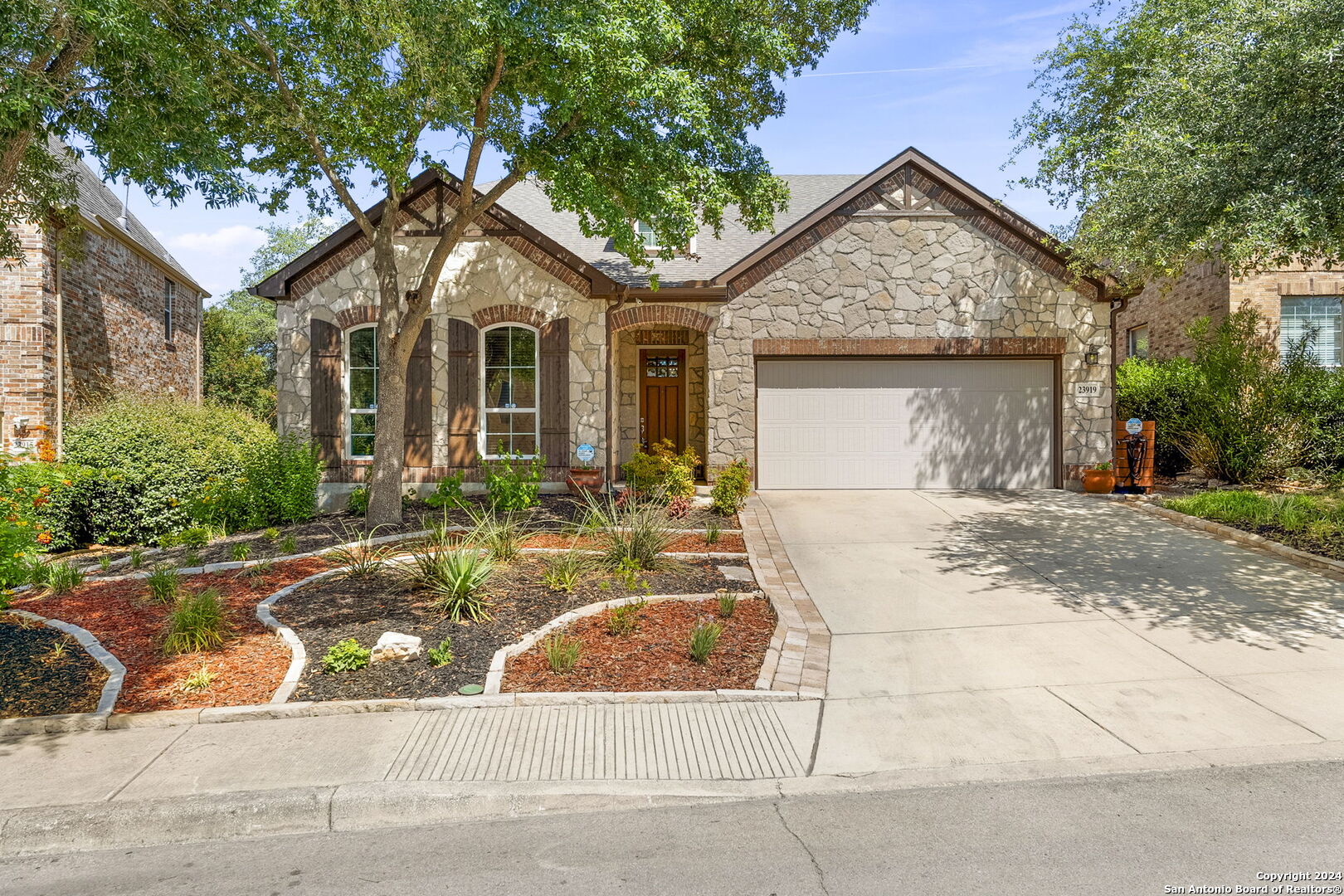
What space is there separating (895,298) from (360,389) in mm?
8954

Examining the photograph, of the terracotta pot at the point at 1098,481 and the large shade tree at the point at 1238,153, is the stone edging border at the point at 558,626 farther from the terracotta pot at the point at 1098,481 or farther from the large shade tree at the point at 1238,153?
the terracotta pot at the point at 1098,481

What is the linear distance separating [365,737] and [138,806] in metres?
1.10

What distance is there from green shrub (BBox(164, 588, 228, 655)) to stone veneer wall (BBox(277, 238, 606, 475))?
6774 millimetres

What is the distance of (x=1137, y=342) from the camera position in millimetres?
20125

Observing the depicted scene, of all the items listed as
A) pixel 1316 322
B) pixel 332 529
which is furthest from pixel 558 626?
pixel 1316 322

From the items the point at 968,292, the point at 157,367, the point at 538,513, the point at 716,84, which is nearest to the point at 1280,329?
the point at 968,292

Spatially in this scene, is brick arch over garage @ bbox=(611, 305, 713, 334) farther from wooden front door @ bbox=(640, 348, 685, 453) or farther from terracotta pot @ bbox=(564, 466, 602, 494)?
terracotta pot @ bbox=(564, 466, 602, 494)

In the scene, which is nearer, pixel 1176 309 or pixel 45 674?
pixel 45 674

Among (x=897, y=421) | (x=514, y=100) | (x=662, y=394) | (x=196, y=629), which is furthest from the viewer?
(x=662, y=394)

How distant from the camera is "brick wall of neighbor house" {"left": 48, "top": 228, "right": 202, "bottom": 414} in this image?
583 inches

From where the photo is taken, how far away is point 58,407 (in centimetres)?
1378

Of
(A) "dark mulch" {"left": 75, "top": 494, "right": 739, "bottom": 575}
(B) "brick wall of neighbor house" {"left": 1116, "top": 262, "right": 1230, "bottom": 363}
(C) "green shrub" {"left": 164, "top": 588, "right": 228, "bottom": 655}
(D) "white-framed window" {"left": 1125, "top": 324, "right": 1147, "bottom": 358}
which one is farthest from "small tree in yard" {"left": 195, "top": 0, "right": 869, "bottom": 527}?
(D) "white-framed window" {"left": 1125, "top": 324, "right": 1147, "bottom": 358}

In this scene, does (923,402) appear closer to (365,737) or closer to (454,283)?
(454,283)

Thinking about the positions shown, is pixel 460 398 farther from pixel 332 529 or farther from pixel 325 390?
pixel 332 529
